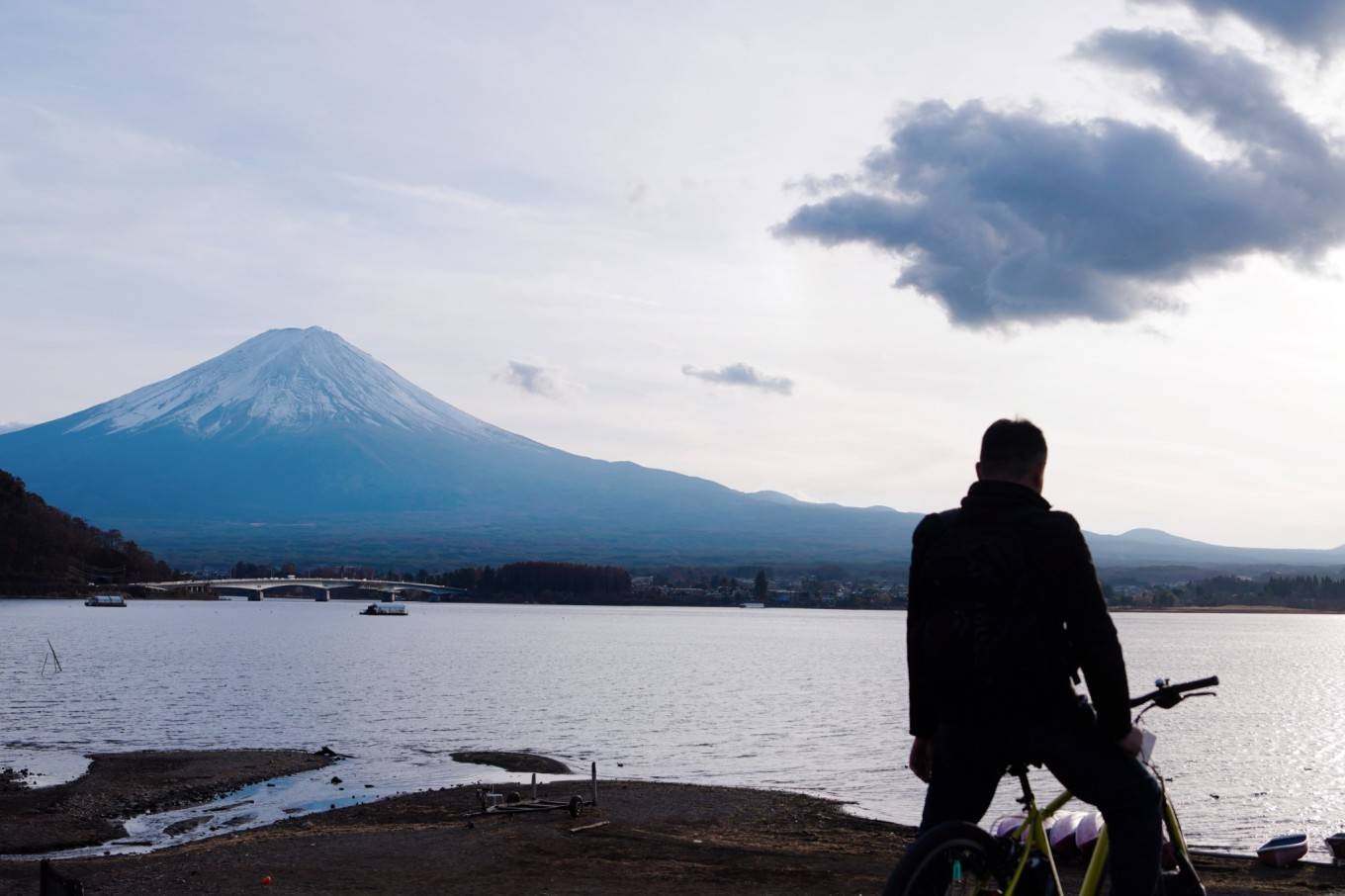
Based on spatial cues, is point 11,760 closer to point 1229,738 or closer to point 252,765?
point 252,765

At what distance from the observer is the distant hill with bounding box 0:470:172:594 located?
517 ft

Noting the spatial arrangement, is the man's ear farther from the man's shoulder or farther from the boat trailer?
the boat trailer

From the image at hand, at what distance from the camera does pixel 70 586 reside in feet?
599

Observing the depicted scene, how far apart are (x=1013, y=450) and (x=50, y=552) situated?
611ft

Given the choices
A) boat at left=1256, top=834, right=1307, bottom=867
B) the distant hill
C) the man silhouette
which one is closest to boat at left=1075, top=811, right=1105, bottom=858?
boat at left=1256, top=834, right=1307, bottom=867

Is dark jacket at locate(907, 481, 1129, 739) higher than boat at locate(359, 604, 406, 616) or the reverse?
higher

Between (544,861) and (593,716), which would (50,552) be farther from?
(544,861)

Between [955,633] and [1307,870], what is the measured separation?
12993 millimetres

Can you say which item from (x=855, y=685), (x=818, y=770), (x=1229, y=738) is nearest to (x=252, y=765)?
(x=818, y=770)

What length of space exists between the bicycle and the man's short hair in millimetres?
910

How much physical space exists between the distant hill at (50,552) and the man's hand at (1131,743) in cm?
16192

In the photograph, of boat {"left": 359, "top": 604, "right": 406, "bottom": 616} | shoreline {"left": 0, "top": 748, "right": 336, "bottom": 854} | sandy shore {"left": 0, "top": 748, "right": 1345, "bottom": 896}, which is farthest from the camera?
boat {"left": 359, "top": 604, "right": 406, "bottom": 616}

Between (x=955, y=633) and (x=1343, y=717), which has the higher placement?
(x=955, y=633)

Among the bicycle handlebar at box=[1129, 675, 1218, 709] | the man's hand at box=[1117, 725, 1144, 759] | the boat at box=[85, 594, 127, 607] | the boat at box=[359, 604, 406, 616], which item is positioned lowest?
the boat at box=[359, 604, 406, 616]
